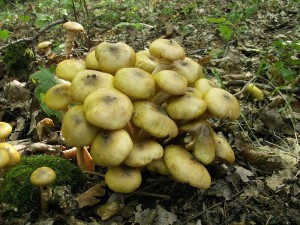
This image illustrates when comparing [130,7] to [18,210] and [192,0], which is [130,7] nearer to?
[192,0]

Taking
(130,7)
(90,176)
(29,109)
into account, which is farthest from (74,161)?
(130,7)

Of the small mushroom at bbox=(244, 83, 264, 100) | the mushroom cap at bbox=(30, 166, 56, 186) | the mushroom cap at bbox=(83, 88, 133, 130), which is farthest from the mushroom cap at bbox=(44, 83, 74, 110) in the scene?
the small mushroom at bbox=(244, 83, 264, 100)

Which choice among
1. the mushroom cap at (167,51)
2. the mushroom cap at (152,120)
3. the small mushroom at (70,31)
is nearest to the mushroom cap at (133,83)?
the mushroom cap at (152,120)

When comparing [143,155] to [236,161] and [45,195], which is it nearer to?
[45,195]

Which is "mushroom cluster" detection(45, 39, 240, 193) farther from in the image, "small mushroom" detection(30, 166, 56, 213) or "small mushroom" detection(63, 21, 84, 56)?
"small mushroom" detection(63, 21, 84, 56)

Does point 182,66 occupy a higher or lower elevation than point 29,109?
higher

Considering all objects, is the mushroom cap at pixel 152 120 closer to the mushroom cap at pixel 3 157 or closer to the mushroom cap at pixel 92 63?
the mushroom cap at pixel 92 63
